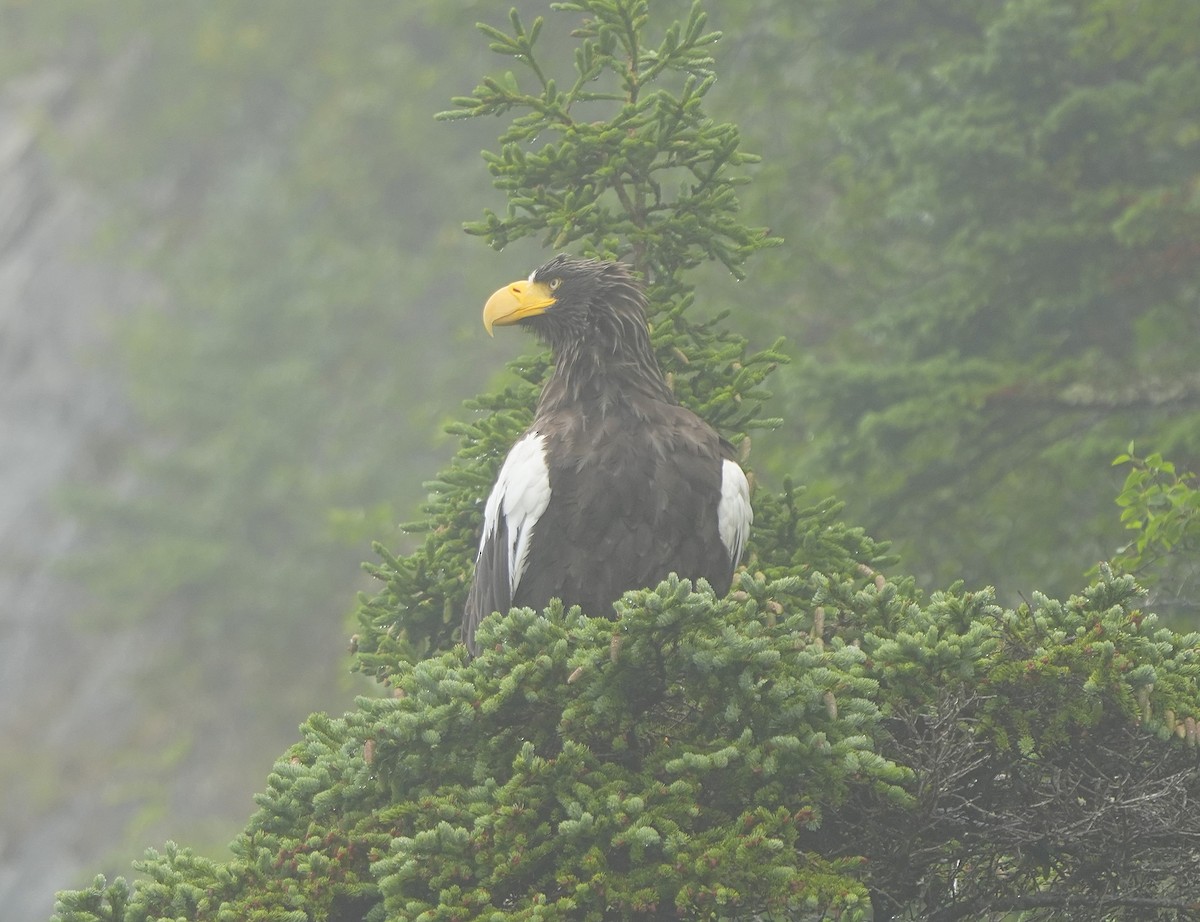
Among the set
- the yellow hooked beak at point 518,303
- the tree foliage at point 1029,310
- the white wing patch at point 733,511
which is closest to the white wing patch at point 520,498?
the white wing patch at point 733,511

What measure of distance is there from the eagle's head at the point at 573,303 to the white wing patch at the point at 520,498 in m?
0.52

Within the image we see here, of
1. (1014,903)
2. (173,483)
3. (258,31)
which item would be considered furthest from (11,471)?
(1014,903)

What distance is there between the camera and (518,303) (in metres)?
5.05

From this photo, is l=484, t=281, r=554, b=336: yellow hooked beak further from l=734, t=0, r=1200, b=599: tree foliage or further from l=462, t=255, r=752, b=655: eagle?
l=734, t=0, r=1200, b=599: tree foliage

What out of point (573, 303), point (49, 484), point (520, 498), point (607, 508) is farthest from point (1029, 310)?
point (49, 484)

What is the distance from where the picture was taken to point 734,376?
4.77 meters

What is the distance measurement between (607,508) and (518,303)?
3.36 feet

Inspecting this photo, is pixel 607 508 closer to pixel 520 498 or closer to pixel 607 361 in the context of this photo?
pixel 520 498

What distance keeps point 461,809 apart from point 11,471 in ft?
75.2

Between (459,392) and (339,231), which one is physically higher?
(339,231)

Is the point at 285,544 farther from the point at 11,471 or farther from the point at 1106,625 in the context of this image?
the point at 1106,625

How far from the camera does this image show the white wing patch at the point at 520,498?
4.34 meters

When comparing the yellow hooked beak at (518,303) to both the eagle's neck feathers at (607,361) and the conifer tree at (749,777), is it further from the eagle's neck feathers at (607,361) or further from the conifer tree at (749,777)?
the conifer tree at (749,777)

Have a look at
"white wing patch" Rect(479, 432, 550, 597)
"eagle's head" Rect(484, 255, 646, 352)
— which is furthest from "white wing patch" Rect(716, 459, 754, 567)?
"eagle's head" Rect(484, 255, 646, 352)
